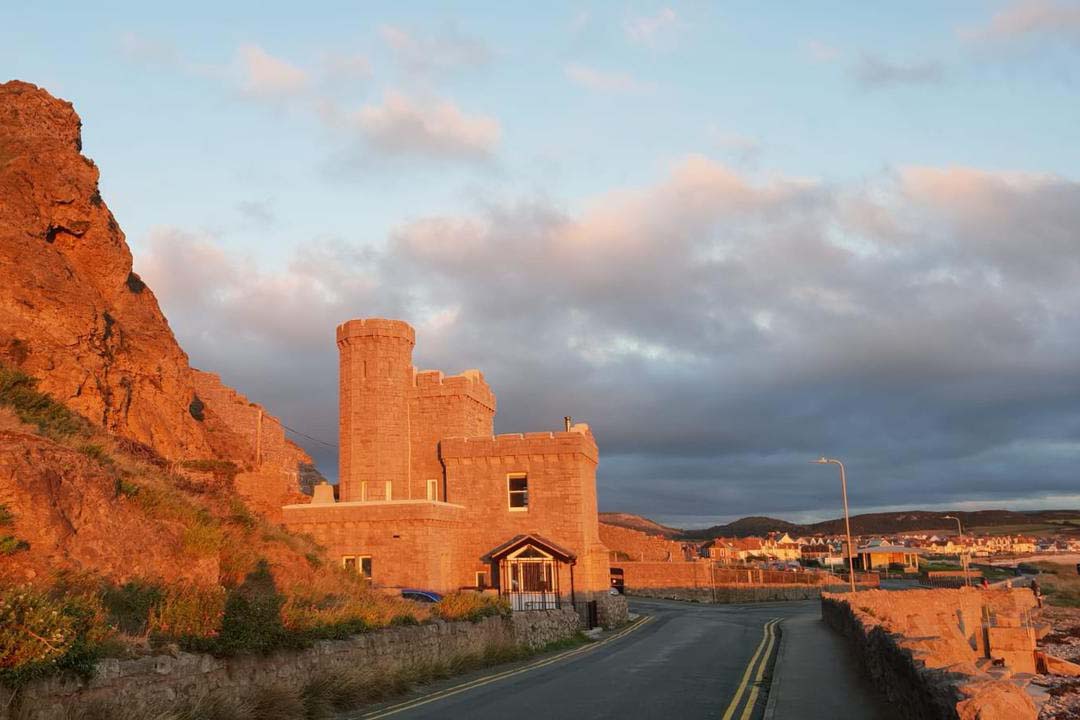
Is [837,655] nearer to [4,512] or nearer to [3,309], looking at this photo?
[4,512]

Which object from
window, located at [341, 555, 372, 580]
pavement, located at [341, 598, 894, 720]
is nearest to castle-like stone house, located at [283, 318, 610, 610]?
window, located at [341, 555, 372, 580]

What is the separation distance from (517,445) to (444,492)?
539 centimetres

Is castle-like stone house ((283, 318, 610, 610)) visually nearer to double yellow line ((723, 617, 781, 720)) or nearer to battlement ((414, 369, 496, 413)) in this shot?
battlement ((414, 369, 496, 413))

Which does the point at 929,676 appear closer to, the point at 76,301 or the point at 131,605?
the point at 131,605

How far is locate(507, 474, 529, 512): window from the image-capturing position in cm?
4131

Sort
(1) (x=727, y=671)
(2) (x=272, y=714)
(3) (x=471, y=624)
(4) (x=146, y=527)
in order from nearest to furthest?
(2) (x=272, y=714)
(4) (x=146, y=527)
(1) (x=727, y=671)
(3) (x=471, y=624)

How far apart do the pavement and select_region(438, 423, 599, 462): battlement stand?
12.0 meters

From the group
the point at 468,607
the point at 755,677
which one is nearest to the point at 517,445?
the point at 468,607

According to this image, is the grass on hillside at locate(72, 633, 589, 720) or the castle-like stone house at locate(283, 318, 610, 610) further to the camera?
the castle-like stone house at locate(283, 318, 610, 610)

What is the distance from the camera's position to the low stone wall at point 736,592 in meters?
63.0

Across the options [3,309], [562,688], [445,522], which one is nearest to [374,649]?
[562,688]

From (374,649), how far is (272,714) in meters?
4.63

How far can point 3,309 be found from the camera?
90.3 ft

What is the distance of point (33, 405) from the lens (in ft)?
76.0
